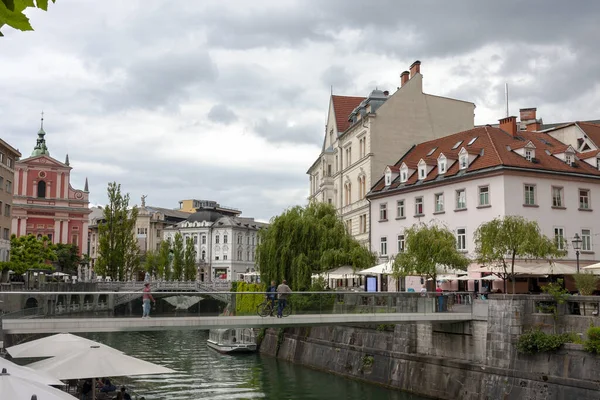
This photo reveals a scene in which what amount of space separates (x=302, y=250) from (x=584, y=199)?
61.9 feet

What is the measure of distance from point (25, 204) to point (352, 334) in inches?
2635

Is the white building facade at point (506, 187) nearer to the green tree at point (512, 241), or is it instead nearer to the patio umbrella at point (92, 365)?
the green tree at point (512, 241)

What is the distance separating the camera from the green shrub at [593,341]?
78.2 feet

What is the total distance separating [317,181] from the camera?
6988 cm

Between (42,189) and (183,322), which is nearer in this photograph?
(183,322)

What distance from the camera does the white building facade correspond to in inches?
1656

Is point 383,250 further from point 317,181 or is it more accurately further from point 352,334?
point 317,181

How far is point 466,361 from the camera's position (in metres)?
30.0

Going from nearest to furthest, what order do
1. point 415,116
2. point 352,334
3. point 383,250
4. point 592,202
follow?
point 352,334 < point 592,202 < point 383,250 < point 415,116

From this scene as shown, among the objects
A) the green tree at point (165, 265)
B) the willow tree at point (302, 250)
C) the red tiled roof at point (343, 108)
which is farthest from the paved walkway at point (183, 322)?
the green tree at point (165, 265)

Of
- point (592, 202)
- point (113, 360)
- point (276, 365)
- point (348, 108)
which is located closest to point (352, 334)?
point (276, 365)

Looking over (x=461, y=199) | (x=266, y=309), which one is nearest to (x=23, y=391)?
(x=266, y=309)

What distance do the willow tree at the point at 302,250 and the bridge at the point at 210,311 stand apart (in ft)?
50.9

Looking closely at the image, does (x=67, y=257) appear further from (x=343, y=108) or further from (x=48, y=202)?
(x=343, y=108)
